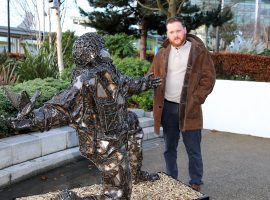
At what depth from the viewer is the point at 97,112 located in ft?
9.07

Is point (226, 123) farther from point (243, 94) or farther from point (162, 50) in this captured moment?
point (162, 50)

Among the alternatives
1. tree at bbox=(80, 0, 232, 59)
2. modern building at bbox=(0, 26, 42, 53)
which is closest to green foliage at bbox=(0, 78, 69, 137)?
modern building at bbox=(0, 26, 42, 53)

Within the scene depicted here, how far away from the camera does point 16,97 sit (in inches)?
98.9

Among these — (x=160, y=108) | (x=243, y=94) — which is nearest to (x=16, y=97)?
(x=160, y=108)

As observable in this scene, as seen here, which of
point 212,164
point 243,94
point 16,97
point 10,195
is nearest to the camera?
point 16,97

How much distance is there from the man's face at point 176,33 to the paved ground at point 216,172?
5.79 feet

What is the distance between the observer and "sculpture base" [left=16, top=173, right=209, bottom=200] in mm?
3713

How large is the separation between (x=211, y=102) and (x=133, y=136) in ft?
15.1

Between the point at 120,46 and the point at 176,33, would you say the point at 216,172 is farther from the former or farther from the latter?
the point at 120,46

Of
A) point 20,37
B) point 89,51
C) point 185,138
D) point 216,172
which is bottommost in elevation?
point 216,172

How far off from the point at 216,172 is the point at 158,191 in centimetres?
162

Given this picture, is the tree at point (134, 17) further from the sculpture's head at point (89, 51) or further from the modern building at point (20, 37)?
the sculpture's head at point (89, 51)

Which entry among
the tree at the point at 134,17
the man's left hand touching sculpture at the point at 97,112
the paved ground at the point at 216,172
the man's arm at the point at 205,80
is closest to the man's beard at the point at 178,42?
the man's arm at the point at 205,80

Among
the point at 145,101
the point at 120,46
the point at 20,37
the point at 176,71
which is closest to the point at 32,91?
the point at 145,101
